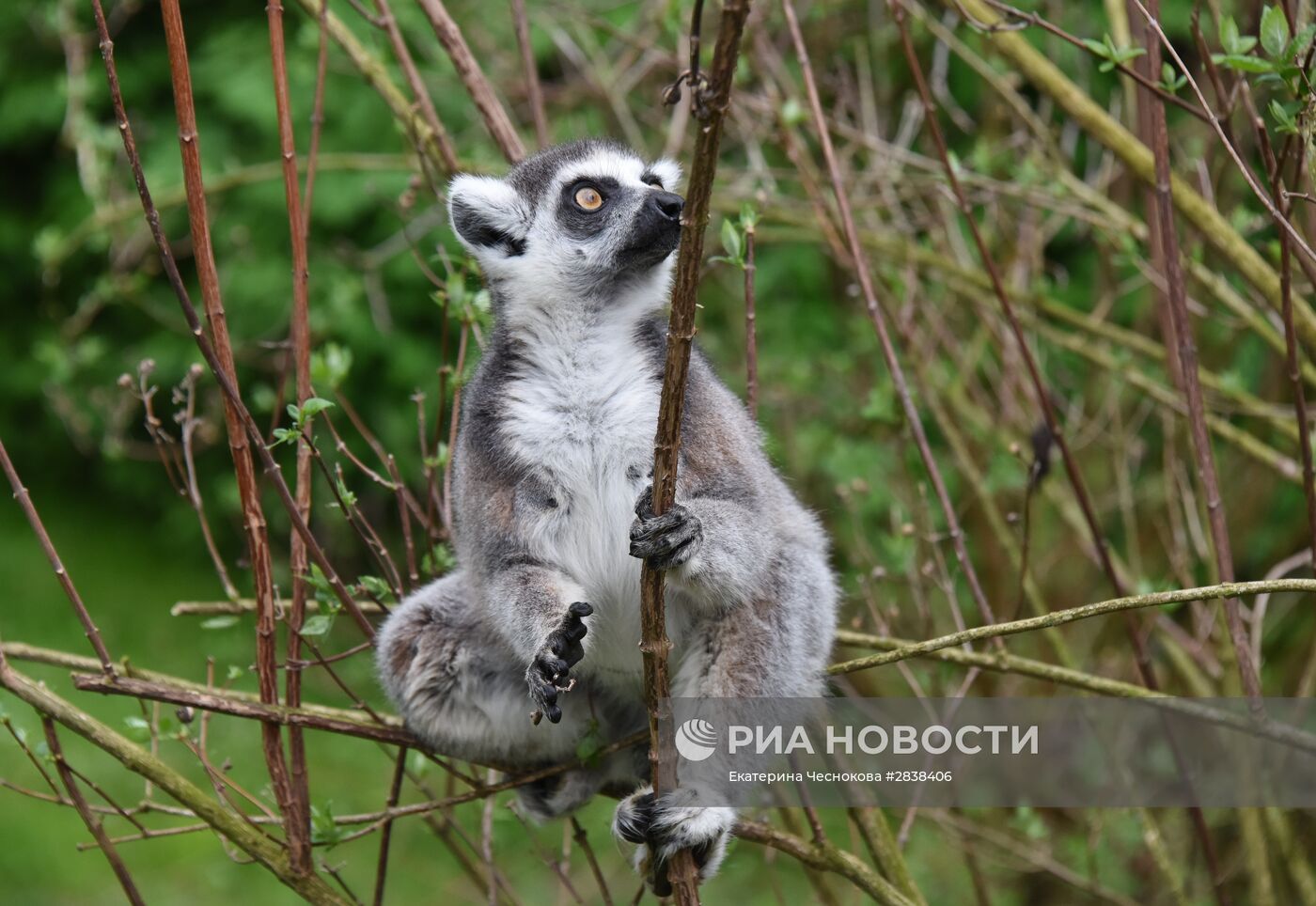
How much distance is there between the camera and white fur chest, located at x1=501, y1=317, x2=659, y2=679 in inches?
123

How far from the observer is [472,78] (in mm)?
3668

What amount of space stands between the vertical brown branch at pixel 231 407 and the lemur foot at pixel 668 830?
734 mm

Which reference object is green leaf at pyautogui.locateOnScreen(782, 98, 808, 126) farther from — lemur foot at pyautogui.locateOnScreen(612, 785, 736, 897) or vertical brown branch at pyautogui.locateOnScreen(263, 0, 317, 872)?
lemur foot at pyautogui.locateOnScreen(612, 785, 736, 897)

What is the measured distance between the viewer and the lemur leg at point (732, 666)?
9.61 feet

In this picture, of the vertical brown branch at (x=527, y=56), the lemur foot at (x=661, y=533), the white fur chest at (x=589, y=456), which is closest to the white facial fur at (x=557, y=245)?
the white fur chest at (x=589, y=456)

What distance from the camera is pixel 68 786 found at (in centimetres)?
277

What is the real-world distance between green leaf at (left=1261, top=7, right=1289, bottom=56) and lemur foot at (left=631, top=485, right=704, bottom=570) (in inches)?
54.1

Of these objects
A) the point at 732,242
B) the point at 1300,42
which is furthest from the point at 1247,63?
the point at 732,242

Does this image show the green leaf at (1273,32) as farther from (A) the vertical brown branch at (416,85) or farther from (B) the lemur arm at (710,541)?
(A) the vertical brown branch at (416,85)

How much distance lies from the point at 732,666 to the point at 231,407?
124 centimetres

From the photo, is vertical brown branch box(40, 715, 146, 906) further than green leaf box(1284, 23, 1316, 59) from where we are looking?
Yes

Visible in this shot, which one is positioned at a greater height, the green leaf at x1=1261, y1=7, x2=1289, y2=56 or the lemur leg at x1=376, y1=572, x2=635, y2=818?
the green leaf at x1=1261, y1=7, x2=1289, y2=56

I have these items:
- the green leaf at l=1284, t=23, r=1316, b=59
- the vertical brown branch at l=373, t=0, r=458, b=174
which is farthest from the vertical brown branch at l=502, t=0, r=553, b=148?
the green leaf at l=1284, t=23, r=1316, b=59

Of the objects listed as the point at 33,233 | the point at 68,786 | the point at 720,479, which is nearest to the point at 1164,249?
the point at 720,479
